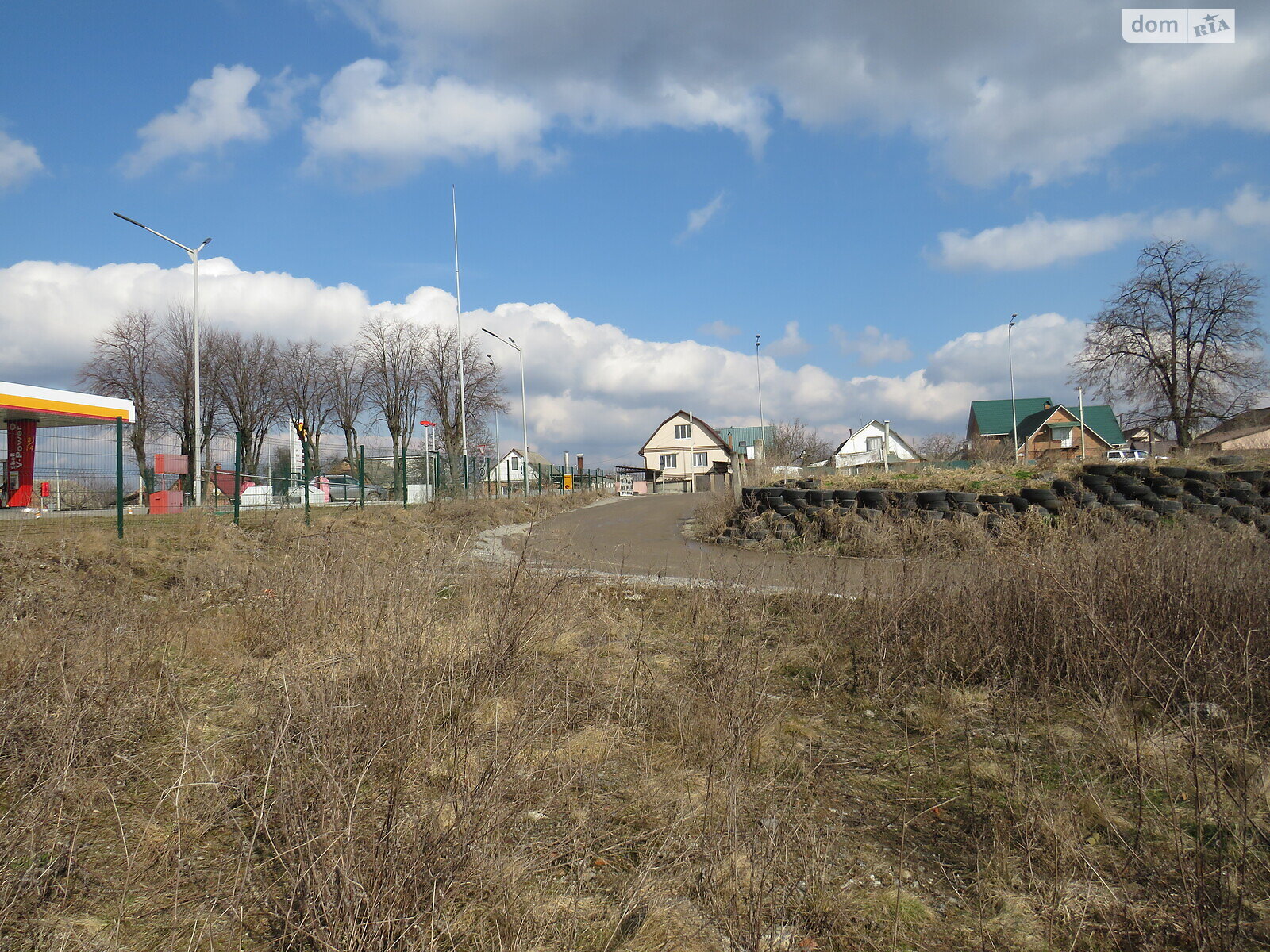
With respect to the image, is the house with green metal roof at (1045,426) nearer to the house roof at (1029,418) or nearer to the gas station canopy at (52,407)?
the house roof at (1029,418)

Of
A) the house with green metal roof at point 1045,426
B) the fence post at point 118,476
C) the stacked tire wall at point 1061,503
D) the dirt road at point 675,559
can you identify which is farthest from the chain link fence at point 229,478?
the house with green metal roof at point 1045,426

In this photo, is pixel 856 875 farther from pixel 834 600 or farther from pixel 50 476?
pixel 50 476

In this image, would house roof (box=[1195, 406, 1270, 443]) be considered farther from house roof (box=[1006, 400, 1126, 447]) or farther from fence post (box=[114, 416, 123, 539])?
fence post (box=[114, 416, 123, 539])

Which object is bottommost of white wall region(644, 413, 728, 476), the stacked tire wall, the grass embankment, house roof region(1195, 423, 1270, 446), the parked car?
the grass embankment

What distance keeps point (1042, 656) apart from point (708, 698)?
2.74m

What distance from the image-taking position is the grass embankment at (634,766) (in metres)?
2.56

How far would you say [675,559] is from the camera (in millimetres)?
13445


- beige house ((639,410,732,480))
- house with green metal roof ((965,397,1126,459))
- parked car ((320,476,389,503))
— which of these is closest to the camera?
parked car ((320,476,389,503))

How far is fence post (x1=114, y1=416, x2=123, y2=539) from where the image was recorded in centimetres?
1125

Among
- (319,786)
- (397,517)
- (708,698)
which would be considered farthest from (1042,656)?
(397,517)

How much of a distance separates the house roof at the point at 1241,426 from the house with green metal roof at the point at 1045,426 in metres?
9.79

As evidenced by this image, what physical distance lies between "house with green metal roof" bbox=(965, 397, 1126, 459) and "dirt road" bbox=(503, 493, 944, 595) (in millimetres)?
42012

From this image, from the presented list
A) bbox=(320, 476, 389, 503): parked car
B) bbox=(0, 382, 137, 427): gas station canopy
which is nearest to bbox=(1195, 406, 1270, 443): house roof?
bbox=(320, 476, 389, 503): parked car

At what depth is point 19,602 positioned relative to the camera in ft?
20.2
